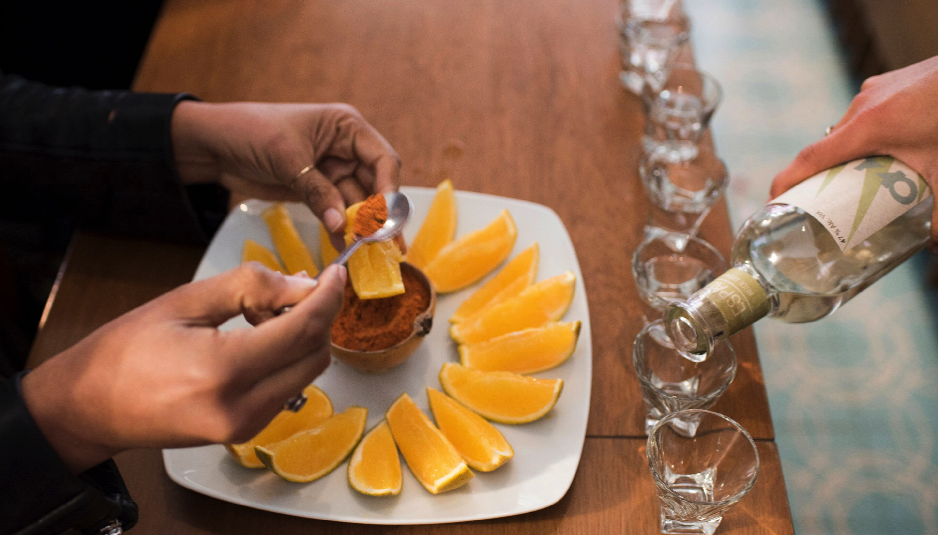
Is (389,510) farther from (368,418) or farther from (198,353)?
(198,353)

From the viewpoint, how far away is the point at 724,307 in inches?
34.3

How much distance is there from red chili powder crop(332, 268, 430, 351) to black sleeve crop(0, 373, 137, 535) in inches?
16.2

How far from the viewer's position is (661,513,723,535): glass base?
98 cm

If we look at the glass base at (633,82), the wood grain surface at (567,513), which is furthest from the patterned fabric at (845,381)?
the glass base at (633,82)

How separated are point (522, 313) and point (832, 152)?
558 mm

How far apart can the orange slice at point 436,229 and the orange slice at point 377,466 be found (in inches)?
14.7

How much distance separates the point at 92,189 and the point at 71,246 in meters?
0.14

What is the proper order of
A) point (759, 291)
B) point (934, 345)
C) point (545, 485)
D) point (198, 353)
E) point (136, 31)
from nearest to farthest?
1. point (198, 353)
2. point (759, 291)
3. point (545, 485)
4. point (934, 345)
5. point (136, 31)

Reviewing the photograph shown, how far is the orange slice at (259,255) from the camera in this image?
1.31 metres

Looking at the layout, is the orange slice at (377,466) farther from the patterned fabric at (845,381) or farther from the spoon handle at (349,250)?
the patterned fabric at (845,381)

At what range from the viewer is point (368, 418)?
110 centimetres

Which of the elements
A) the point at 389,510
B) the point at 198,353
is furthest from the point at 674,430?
the point at 198,353

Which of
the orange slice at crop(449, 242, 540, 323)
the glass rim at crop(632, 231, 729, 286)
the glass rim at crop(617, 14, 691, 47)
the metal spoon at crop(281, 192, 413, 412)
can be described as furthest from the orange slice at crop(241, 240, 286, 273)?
the glass rim at crop(617, 14, 691, 47)

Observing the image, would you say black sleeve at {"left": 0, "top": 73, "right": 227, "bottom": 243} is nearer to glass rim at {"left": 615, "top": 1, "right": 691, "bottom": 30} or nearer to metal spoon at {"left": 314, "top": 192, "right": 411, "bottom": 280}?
metal spoon at {"left": 314, "top": 192, "right": 411, "bottom": 280}
